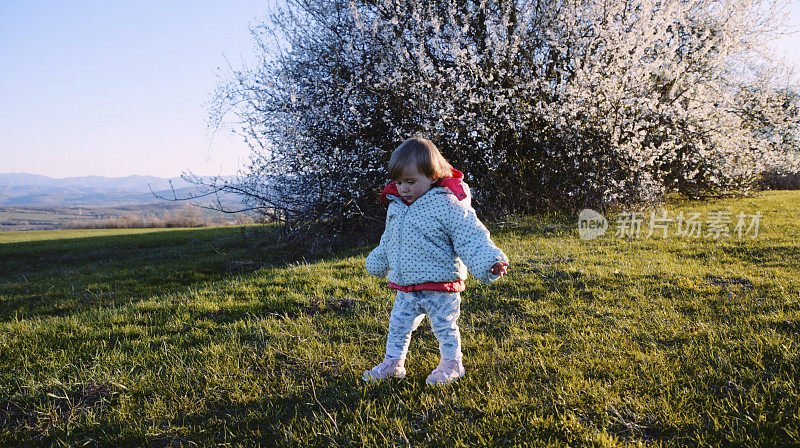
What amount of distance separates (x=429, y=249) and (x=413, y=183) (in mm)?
493

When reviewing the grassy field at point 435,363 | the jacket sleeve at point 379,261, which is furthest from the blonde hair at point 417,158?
the grassy field at point 435,363

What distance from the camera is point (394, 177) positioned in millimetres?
3148

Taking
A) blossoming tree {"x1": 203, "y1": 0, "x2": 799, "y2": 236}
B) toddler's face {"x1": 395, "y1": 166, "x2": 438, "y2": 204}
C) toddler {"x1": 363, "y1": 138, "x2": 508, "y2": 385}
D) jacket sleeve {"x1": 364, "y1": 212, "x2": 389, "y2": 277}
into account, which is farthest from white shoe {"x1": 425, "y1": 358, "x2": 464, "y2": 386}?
blossoming tree {"x1": 203, "y1": 0, "x2": 799, "y2": 236}

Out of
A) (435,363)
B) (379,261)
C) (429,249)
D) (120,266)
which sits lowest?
(120,266)

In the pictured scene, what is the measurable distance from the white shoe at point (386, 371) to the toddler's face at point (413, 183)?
1.25m

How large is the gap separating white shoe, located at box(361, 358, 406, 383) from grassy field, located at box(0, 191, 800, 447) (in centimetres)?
7

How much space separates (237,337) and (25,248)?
1679 cm

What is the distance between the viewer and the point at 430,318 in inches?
125

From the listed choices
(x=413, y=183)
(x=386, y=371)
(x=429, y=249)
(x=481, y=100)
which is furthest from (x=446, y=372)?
(x=481, y=100)

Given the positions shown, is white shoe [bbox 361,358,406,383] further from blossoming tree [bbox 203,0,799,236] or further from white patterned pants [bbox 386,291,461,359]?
blossoming tree [bbox 203,0,799,236]

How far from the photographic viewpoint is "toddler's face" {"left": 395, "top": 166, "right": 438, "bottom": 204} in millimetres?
3072

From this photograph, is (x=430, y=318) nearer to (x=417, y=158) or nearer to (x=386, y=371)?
(x=386, y=371)

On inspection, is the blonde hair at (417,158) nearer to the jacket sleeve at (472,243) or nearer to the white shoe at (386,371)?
the jacket sleeve at (472,243)

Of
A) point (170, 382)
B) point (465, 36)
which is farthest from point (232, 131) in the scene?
point (170, 382)
